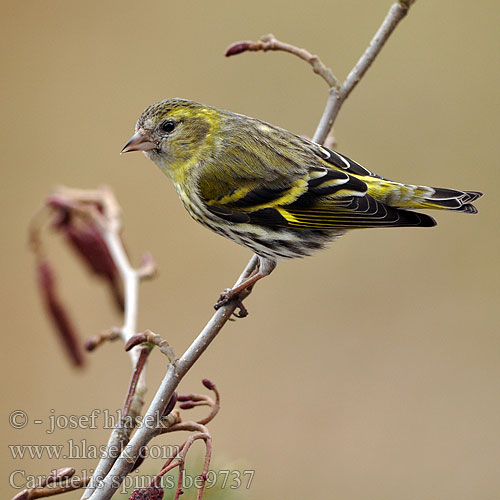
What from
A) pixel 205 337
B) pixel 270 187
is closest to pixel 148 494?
pixel 205 337

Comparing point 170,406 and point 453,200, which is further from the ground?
point 453,200

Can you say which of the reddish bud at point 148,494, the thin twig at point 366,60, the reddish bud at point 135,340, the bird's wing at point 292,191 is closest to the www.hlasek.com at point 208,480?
the reddish bud at point 148,494

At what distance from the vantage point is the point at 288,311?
583 centimetres

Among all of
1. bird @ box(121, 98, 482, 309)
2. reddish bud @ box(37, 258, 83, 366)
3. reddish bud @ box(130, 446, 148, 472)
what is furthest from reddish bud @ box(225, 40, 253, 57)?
reddish bud @ box(130, 446, 148, 472)

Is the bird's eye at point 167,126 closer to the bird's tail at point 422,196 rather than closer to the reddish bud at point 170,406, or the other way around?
the bird's tail at point 422,196

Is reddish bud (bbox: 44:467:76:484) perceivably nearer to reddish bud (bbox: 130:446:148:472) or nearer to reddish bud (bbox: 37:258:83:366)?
reddish bud (bbox: 130:446:148:472)

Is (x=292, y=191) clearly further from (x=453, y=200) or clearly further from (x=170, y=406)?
(x=170, y=406)

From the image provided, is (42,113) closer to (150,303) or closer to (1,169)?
(1,169)

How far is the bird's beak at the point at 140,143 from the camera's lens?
9.55 feet

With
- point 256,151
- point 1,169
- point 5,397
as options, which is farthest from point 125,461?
point 1,169

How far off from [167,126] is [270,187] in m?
0.51

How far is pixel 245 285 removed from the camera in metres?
2.56

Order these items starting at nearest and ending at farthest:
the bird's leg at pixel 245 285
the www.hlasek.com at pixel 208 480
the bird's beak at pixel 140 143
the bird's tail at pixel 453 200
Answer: the www.hlasek.com at pixel 208 480
the bird's leg at pixel 245 285
the bird's tail at pixel 453 200
the bird's beak at pixel 140 143

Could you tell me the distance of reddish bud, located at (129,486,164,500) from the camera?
5.00 ft
